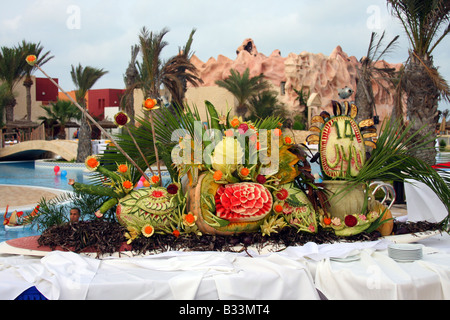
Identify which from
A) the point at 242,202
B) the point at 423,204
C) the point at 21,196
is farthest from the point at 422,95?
the point at 21,196

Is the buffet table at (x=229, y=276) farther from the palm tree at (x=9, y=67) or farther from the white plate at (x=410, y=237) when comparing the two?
the palm tree at (x=9, y=67)

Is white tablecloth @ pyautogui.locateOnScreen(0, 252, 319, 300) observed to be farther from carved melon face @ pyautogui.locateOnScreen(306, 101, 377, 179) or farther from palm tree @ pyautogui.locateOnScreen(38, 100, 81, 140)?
palm tree @ pyautogui.locateOnScreen(38, 100, 81, 140)

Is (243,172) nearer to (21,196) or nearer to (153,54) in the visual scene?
(21,196)

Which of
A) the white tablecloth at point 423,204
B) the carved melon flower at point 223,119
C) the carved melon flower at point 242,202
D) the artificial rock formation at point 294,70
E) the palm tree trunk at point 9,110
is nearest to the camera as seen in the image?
the carved melon flower at point 242,202

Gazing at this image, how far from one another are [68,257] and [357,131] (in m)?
2.24

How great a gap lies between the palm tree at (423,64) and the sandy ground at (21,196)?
7.81 meters

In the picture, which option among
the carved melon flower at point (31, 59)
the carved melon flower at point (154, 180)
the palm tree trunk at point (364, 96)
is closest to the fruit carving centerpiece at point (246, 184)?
the carved melon flower at point (154, 180)

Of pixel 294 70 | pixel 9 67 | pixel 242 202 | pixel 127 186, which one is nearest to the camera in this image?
pixel 242 202

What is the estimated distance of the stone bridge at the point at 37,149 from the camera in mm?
22297

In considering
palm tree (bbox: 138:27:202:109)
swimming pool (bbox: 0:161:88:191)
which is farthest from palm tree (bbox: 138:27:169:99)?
swimming pool (bbox: 0:161:88:191)

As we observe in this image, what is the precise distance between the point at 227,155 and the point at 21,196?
8851mm

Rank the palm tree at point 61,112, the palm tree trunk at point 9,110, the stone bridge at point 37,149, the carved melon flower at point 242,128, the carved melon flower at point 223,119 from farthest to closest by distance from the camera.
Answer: the palm tree at point 61,112 → the palm tree trunk at point 9,110 → the stone bridge at point 37,149 → the carved melon flower at point 223,119 → the carved melon flower at point 242,128

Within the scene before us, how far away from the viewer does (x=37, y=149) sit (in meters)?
24.0

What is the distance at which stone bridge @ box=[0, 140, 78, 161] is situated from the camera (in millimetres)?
22297
